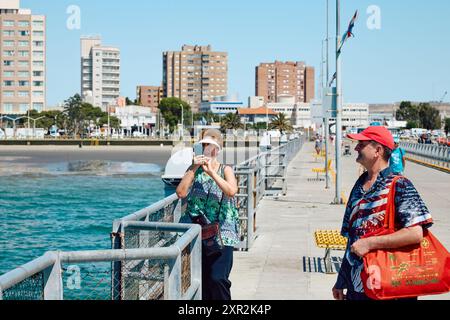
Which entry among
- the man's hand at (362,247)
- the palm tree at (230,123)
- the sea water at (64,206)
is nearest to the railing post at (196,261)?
the man's hand at (362,247)

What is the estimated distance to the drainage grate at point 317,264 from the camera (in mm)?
9844

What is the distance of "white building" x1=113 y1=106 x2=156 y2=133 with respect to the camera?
16075 cm

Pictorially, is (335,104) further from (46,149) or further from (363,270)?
(46,149)

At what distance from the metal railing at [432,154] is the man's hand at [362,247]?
31.8 meters

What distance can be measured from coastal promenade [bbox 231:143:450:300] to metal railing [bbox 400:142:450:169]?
13.6 meters

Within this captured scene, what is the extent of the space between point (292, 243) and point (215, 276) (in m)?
6.15

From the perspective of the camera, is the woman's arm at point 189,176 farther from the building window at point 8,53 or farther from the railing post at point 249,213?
the building window at point 8,53

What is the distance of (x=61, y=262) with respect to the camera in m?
4.16

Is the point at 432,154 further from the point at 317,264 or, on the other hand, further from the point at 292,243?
the point at 317,264

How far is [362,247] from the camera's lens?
4562 mm

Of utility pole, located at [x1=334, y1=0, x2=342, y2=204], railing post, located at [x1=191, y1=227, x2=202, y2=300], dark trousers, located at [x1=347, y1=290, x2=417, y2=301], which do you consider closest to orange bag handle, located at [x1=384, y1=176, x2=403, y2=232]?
dark trousers, located at [x1=347, y1=290, x2=417, y2=301]

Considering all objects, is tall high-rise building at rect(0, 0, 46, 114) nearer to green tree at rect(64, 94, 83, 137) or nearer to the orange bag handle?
green tree at rect(64, 94, 83, 137)

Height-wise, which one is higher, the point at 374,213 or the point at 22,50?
the point at 22,50

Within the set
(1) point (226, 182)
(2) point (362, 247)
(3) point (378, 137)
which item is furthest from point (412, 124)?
(2) point (362, 247)
